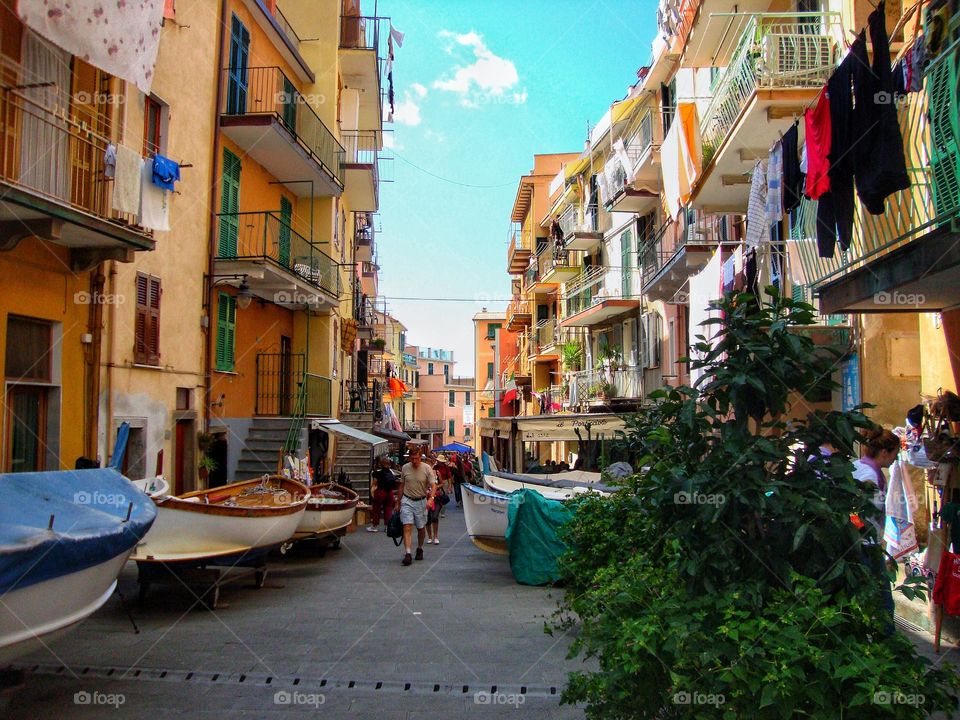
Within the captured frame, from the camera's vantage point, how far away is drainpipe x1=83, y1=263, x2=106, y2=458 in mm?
11453

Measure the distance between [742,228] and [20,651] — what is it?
16.1 m

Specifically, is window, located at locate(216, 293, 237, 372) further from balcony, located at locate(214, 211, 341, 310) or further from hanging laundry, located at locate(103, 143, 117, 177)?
hanging laundry, located at locate(103, 143, 117, 177)

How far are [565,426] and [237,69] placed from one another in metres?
11.2

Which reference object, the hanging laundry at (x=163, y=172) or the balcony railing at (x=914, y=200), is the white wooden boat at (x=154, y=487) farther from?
the balcony railing at (x=914, y=200)

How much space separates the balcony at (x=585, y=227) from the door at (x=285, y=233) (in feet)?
50.6

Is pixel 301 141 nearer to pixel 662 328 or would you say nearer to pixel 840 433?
pixel 662 328

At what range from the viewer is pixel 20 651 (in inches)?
204

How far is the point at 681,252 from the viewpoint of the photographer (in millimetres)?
17797

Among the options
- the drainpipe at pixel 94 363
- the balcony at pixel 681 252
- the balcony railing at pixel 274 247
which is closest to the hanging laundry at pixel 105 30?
the drainpipe at pixel 94 363

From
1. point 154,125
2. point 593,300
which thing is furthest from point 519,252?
point 154,125

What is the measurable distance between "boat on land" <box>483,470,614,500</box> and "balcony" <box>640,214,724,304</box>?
5588 mm

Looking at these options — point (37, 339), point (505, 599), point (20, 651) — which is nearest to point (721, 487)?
point (20, 651)

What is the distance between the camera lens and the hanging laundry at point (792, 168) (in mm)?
9875

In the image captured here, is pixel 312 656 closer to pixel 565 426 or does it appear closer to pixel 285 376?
→ pixel 565 426
